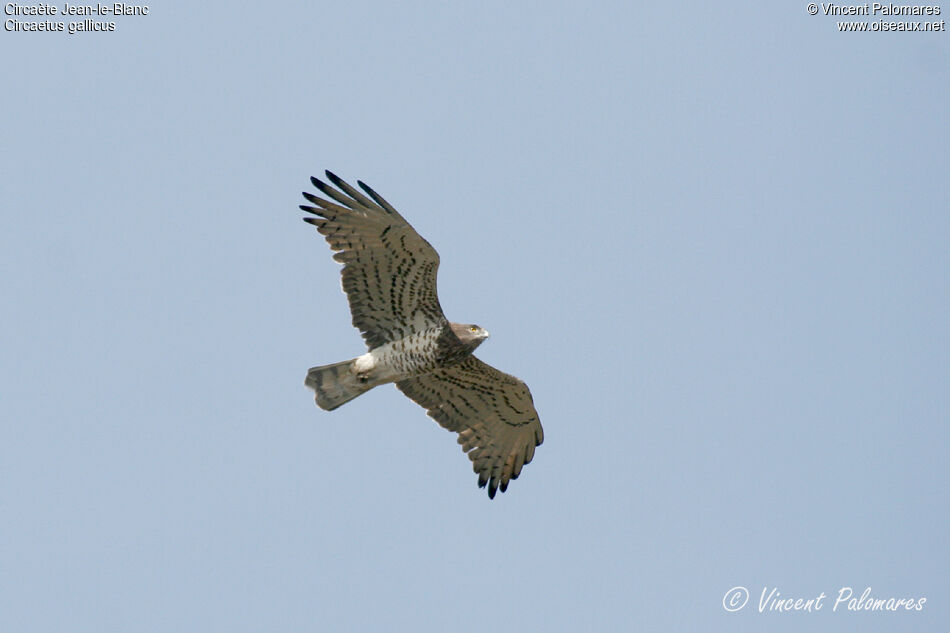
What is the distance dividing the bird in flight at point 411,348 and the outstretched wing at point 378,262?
10 millimetres

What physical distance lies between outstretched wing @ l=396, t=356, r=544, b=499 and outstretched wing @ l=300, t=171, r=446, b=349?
0.87 metres

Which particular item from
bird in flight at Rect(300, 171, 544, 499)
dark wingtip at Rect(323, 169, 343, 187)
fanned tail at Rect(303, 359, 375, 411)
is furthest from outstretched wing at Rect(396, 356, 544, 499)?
dark wingtip at Rect(323, 169, 343, 187)

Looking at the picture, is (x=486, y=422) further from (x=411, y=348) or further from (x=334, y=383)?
(x=334, y=383)

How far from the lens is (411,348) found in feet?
47.5

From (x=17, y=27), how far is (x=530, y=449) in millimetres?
7673

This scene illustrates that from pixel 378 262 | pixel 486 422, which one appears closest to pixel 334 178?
pixel 378 262

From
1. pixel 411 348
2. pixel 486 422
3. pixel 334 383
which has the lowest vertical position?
pixel 486 422

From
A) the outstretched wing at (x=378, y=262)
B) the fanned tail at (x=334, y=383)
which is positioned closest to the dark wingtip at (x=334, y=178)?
the outstretched wing at (x=378, y=262)

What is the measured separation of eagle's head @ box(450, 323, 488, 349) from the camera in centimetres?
1438

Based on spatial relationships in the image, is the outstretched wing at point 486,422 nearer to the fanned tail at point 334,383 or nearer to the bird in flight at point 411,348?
the bird in flight at point 411,348

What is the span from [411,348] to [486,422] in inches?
54.5

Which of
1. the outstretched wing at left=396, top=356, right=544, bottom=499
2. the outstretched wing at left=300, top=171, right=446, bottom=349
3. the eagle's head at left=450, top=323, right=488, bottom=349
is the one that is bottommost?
the outstretched wing at left=396, top=356, right=544, bottom=499

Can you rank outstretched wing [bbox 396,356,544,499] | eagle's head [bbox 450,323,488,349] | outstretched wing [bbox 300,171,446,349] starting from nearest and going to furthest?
1. outstretched wing [bbox 300,171,446,349]
2. eagle's head [bbox 450,323,488,349]
3. outstretched wing [bbox 396,356,544,499]

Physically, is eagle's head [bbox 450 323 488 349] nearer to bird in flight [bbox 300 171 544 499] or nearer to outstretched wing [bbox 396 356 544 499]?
bird in flight [bbox 300 171 544 499]
